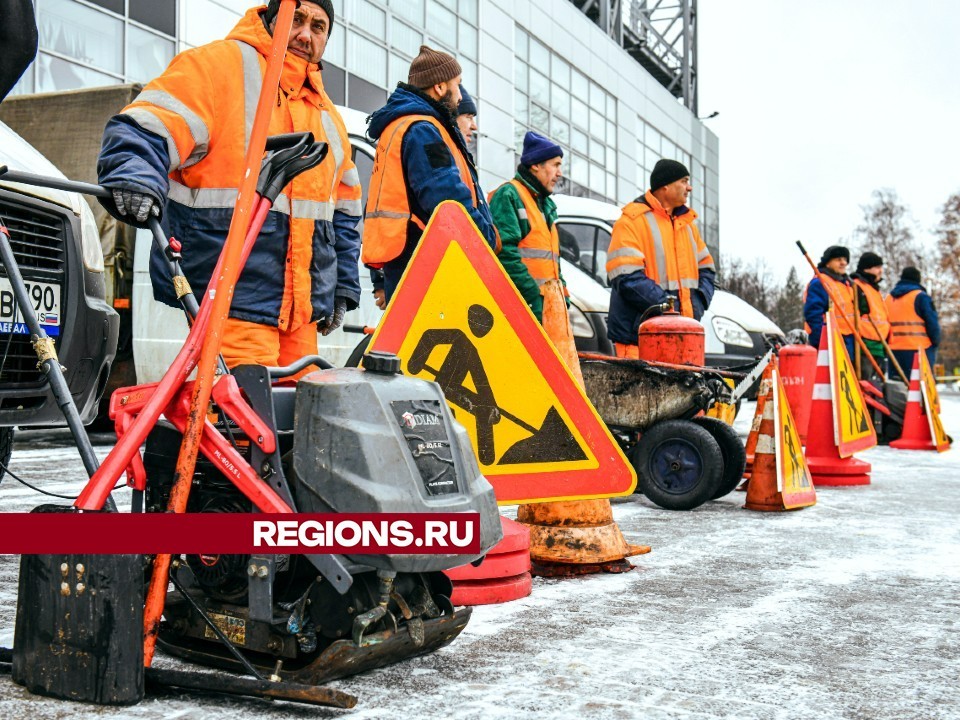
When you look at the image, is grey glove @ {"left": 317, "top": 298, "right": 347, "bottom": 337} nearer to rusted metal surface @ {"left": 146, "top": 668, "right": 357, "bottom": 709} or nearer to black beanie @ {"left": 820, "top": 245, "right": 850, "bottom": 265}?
rusted metal surface @ {"left": 146, "top": 668, "right": 357, "bottom": 709}

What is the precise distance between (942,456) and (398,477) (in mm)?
8255

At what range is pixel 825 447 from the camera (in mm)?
7637

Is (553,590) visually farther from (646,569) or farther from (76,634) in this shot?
(76,634)

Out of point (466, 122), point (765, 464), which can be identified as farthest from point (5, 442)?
point (765, 464)

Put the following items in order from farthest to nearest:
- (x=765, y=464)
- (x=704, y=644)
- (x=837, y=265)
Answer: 1. (x=837, y=265)
2. (x=765, y=464)
3. (x=704, y=644)

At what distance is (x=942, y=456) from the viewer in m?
9.60

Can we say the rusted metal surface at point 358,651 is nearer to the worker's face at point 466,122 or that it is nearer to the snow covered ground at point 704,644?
the snow covered ground at point 704,644

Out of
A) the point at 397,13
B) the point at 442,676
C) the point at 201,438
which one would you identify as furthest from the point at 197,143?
the point at 397,13

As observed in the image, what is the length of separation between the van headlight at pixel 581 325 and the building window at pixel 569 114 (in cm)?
1632

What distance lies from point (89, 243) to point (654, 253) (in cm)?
403

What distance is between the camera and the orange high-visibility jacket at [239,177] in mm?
3412

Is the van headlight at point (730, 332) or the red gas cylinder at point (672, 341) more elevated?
the van headlight at point (730, 332)

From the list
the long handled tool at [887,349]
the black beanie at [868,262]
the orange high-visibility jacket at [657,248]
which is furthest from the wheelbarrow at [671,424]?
the black beanie at [868,262]

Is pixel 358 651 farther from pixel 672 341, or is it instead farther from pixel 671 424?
pixel 672 341
